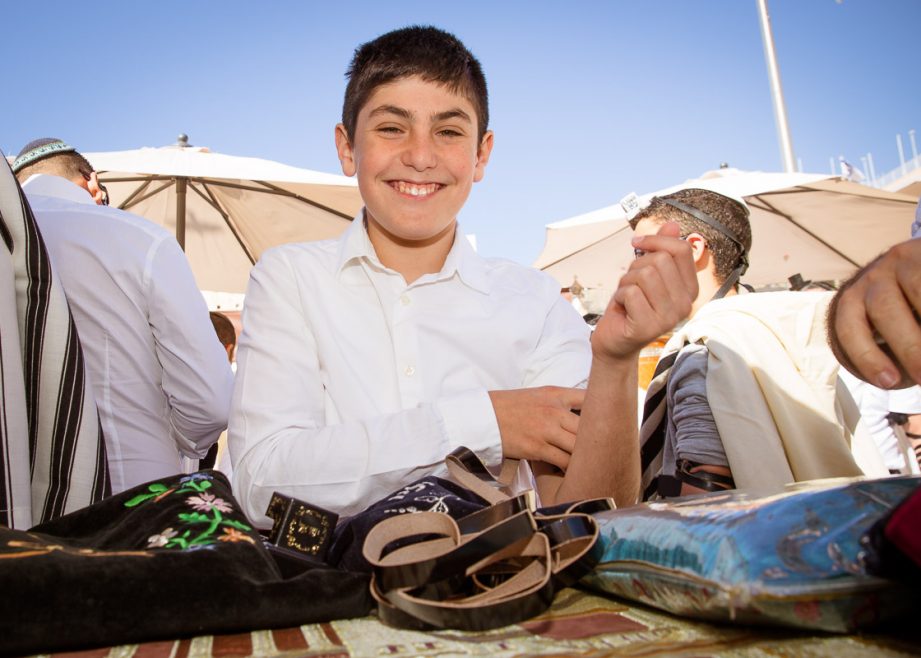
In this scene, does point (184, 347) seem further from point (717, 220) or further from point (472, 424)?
point (717, 220)

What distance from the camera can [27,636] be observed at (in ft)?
2.26

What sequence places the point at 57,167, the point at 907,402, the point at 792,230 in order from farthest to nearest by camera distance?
the point at 792,230, the point at 907,402, the point at 57,167

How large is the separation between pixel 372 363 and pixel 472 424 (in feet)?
1.37

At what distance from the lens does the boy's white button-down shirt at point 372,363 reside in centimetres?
147

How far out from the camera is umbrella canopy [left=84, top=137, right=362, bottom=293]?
18.9 feet

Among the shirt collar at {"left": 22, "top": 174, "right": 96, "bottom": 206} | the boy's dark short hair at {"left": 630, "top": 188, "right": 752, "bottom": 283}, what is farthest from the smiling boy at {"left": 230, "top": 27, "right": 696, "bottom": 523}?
the boy's dark short hair at {"left": 630, "top": 188, "right": 752, "bottom": 283}

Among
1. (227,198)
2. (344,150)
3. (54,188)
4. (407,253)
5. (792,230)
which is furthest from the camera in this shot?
(792,230)

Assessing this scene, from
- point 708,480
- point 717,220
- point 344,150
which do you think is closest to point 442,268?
point 344,150

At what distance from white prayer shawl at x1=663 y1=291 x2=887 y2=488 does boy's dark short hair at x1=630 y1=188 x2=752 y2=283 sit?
1.75 ft

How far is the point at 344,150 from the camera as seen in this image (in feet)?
7.20

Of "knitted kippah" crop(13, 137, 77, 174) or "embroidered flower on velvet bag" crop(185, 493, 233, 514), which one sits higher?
"knitted kippah" crop(13, 137, 77, 174)

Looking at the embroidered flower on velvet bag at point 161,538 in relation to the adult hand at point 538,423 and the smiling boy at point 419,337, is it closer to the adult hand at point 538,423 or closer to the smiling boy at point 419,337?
the smiling boy at point 419,337

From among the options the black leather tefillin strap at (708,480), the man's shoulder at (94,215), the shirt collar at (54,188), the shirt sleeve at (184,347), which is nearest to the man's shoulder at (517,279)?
the black leather tefillin strap at (708,480)

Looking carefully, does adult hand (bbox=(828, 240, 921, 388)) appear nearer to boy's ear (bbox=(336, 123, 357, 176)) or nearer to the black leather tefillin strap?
the black leather tefillin strap
